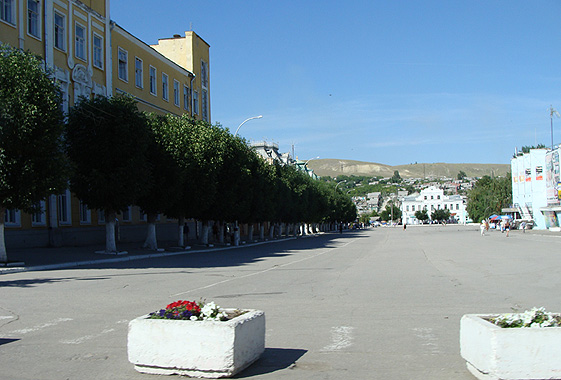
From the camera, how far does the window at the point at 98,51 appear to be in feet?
120

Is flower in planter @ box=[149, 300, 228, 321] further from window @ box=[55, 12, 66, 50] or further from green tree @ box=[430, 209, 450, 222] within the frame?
green tree @ box=[430, 209, 450, 222]

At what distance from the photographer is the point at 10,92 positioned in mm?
20062

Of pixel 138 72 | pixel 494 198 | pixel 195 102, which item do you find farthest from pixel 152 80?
pixel 494 198

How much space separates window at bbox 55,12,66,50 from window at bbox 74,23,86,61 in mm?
1375

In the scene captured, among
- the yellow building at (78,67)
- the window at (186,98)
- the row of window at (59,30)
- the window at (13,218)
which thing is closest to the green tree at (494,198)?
the window at (186,98)

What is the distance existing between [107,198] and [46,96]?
721 centimetres

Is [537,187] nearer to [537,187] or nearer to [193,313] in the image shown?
[537,187]

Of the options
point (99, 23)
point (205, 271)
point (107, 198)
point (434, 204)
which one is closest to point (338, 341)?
point (205, 271)

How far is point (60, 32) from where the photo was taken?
32844 millimetres

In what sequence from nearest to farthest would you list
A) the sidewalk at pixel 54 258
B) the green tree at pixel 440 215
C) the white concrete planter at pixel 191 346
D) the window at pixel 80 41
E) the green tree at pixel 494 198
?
the white concrete planter at pixel 191 346 → the sidewalk at pixel 54 258 → the window at pixel 80 41 → the green tree at pixel 494 198 → the green tree at pixel 440 215

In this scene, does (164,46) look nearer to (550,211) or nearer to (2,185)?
(2,185)


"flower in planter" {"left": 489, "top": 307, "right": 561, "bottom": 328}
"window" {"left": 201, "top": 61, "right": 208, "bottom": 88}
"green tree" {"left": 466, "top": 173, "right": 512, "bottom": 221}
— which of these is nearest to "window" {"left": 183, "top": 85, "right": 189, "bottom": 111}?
"window" {"left": 201, "top": 61, "right": 208, "bottom": 88}

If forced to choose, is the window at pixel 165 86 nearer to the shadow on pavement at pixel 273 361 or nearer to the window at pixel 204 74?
the window at pixel 204 74

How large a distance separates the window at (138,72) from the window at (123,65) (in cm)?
142
